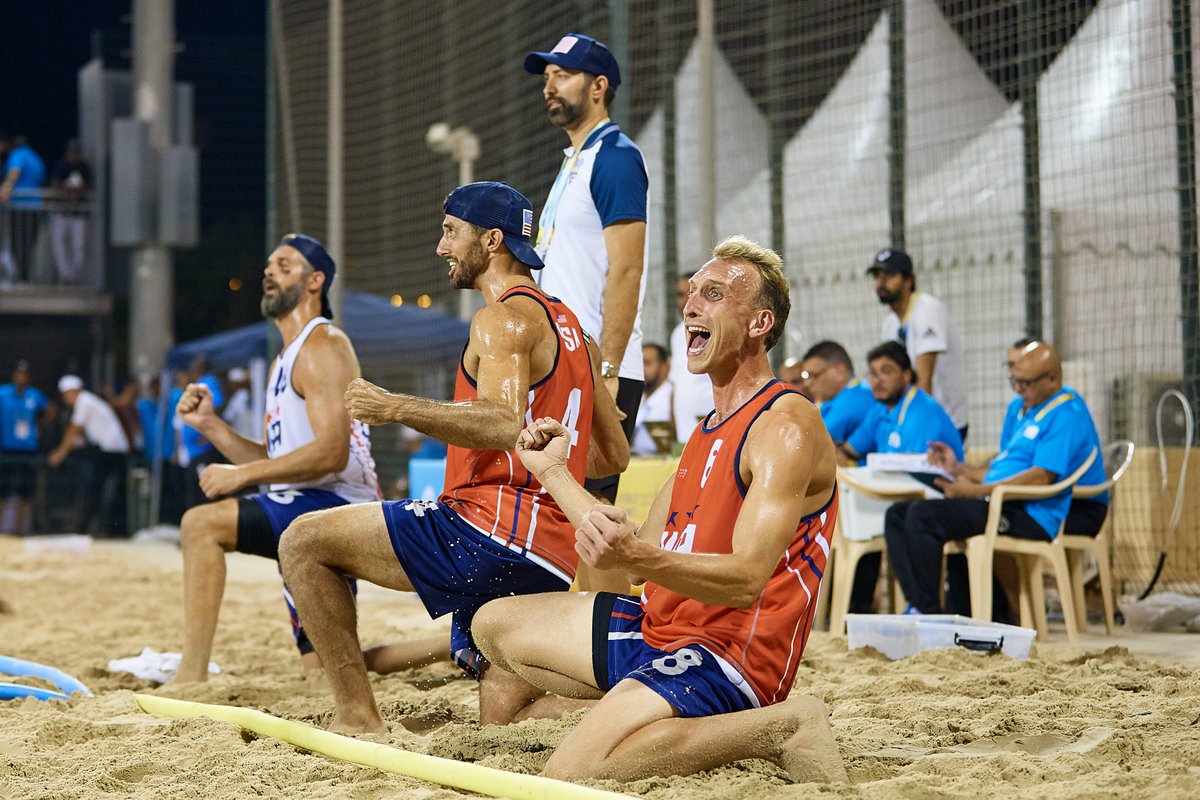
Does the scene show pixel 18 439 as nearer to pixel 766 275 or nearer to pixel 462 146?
pixel 462 146

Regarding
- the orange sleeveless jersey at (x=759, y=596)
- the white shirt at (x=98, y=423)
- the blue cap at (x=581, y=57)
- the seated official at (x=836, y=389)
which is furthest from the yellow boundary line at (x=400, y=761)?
the white shirt at (x=98, y=423)

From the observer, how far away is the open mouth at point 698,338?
11.3 ft

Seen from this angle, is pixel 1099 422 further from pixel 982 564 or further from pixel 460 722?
pixel 460 722

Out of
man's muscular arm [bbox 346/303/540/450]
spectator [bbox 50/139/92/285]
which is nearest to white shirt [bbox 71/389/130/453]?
spectator [bbox 50/139/92/285]

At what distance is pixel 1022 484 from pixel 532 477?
3.39 m

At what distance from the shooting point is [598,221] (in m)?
5.21

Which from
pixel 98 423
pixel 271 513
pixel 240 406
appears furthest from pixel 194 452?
pixel 271 513

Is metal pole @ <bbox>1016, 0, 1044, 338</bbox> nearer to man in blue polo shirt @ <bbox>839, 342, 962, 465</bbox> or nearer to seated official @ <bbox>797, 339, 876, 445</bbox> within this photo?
seated official @ <bbox>797, 339, 876, 445</bbox>

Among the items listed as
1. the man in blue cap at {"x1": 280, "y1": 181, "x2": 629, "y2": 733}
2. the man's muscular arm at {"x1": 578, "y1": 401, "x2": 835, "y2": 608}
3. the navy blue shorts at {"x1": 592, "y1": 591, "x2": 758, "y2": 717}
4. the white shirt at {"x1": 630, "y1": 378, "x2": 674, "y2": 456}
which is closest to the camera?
the man's muscular arm at {"x1": 578, "y1": 401, "x2": 835, "y2": 608}

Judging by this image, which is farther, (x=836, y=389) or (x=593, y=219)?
(x=836, y=389)

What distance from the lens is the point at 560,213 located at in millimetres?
5223

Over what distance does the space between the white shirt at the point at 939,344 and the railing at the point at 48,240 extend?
1699 cm

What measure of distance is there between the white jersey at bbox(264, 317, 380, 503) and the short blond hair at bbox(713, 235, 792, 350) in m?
2.63

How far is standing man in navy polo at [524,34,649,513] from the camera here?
16.7 feet
